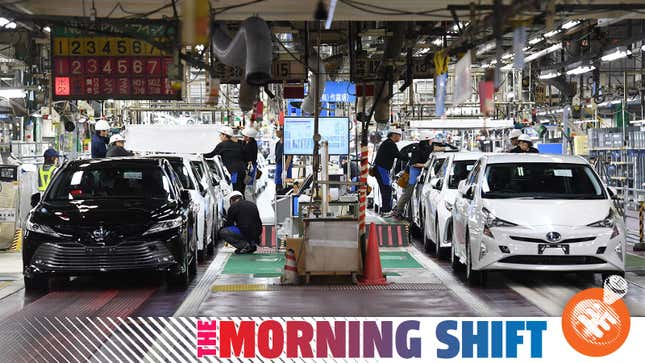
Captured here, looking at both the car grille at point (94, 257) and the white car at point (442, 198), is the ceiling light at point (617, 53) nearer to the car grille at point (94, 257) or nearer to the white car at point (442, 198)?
the white car at point (442, 198)

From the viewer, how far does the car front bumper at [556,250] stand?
12.3 metres

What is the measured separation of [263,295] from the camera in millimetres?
12453

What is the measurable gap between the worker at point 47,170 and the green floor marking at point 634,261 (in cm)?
1389

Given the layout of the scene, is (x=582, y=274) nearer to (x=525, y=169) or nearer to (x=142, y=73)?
(x=525, y=169)

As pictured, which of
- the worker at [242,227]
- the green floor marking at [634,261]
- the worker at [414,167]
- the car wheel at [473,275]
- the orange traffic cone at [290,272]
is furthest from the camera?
the worker at [414,167]

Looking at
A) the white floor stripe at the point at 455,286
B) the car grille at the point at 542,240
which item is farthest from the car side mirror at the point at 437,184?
the car grille at the point at 542,240

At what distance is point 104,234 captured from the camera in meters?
12.4

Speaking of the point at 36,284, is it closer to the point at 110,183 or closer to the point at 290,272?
the point at 110,183

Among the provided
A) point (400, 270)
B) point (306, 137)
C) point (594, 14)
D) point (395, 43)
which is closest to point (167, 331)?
point (400, 270)

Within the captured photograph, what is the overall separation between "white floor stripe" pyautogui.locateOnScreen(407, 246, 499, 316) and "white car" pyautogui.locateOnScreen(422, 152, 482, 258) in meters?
0.33

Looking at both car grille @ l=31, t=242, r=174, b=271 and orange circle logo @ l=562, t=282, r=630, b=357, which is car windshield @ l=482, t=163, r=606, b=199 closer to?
car grille @ l=31, t=242, r=174, b=271

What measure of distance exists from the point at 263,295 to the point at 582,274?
4.84 meters

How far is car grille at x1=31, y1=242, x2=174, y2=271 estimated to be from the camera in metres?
12.3

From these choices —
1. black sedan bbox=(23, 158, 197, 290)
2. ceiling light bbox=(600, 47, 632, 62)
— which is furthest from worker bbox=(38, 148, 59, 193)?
ceiling light bbox=(600, 47, 632, 62)
